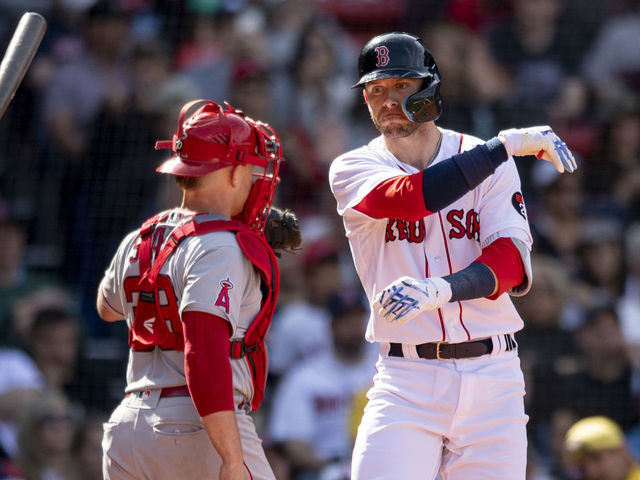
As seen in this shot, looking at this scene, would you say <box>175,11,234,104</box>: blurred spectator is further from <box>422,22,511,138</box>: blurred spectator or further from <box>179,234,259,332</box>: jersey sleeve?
<box>179,234,259,332</box>: jersey sleeve

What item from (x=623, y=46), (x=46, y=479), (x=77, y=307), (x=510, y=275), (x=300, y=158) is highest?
(x=623, y=46)

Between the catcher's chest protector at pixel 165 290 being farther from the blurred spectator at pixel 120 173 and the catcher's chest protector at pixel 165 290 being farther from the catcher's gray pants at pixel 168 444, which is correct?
the blurred spectator at pixel 120 173

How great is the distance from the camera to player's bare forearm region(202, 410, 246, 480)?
238cm

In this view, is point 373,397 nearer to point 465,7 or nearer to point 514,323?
point 514,323

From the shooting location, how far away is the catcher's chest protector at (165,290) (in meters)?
2.55

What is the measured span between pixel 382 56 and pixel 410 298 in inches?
30.7

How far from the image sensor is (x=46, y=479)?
17.0 feet

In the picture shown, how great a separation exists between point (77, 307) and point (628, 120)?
379 centimetres

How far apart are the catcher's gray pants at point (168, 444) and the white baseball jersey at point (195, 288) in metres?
0.06

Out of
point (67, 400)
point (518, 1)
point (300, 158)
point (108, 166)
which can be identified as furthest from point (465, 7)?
point (67, 400)

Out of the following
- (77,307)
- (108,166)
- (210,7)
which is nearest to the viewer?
(77,307)

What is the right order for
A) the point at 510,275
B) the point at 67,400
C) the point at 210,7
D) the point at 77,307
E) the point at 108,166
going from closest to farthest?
the point at 510,275
the point at 67,400
the point at 77,307
the point at 108,166
the point at 210,7

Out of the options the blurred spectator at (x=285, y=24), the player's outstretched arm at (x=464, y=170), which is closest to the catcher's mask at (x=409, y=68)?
the player's outstretched arm at (x=464, y=170)

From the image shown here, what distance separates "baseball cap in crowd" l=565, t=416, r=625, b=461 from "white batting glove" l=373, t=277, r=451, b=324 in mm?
2435
